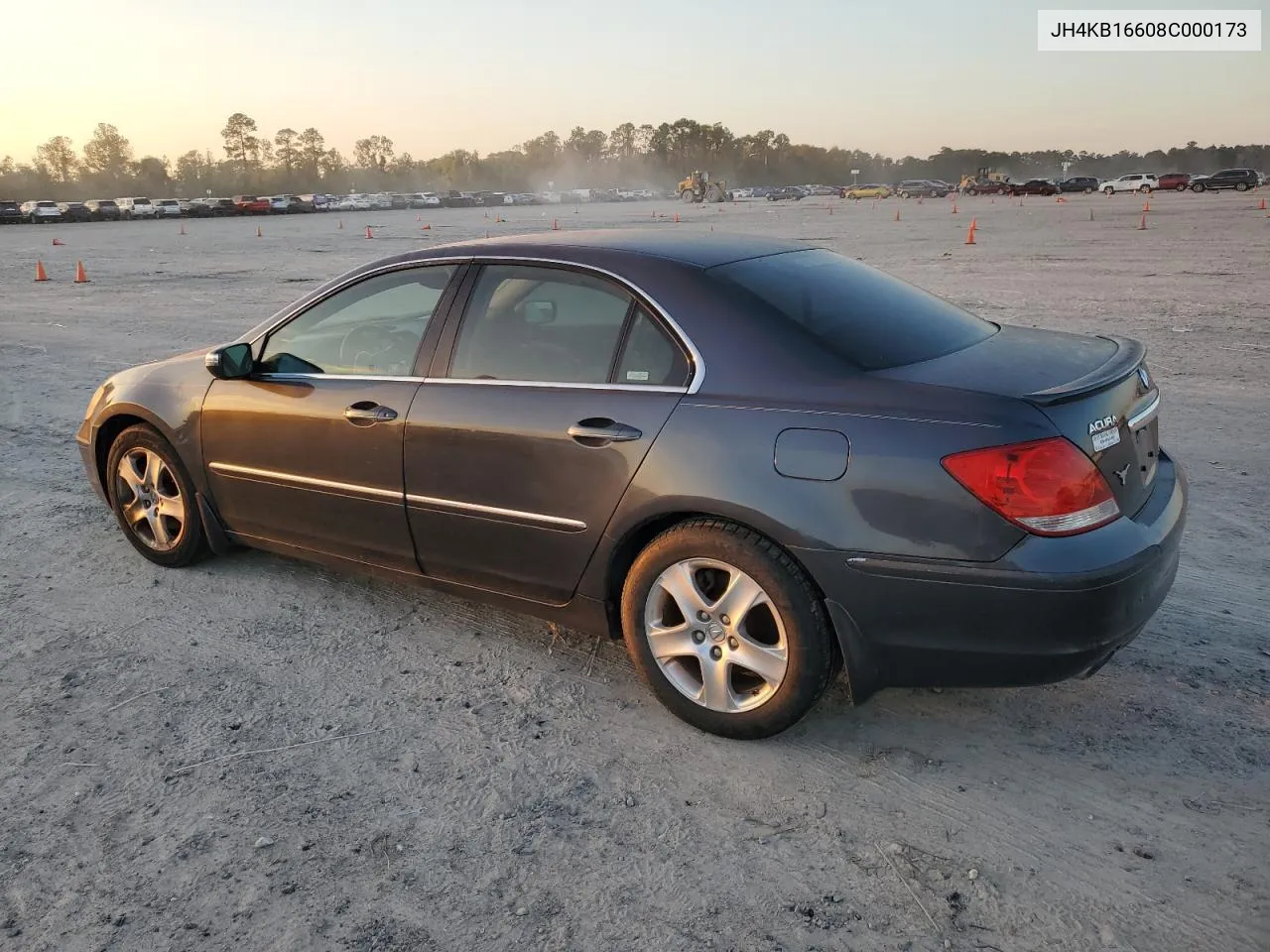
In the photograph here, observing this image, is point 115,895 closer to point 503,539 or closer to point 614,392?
point 503,539

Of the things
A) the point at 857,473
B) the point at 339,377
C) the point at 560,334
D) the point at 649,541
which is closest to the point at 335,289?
the point at 339,377

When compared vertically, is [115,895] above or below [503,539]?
below

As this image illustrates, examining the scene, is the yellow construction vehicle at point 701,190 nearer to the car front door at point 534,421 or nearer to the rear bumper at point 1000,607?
the car front door at point 534,421

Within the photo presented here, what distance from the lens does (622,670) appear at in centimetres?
372

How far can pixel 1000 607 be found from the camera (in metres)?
2.69

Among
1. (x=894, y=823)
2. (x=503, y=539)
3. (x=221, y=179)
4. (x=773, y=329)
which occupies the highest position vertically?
(x=221, y=179)

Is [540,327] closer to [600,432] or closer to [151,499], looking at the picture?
[600,432]

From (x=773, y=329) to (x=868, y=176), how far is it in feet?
606

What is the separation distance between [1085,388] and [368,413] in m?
2.57

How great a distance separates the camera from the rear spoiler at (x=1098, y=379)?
277 centimetres

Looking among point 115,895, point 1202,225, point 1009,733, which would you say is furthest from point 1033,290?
point 1202,225

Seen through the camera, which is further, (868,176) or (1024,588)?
(868,176)

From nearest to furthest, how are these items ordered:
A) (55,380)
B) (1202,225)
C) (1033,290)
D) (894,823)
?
(894,823) < (55,380) < (1033,290) < (1202,225)

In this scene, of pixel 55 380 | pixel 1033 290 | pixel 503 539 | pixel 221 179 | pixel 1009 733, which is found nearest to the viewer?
pixel 1009 733
